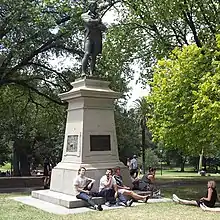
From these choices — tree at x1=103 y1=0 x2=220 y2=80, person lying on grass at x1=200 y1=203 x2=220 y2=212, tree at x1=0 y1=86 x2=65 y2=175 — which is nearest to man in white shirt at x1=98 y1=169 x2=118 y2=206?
person lying on grass at x1=200 y1=203 x2=220 y2=212

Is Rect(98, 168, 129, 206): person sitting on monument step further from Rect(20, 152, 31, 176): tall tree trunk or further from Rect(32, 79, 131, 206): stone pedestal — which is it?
Rect(20, 152, 31, 176): tall tree trunk

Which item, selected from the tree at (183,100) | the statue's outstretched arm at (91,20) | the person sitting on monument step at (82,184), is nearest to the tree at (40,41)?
the statue's outstretched arm at (91,20)

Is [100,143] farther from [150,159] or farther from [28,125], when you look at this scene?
[150,159]

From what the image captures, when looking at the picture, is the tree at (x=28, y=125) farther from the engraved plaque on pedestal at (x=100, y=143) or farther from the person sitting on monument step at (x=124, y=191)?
the person sitting on monument step at (x=124, y=191)

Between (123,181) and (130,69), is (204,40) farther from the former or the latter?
(123,181)

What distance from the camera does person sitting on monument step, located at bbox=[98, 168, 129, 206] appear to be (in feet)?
40.0

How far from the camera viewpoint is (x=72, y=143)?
1395 centimetres

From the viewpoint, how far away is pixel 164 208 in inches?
457

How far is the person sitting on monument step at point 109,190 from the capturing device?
12.2 metres

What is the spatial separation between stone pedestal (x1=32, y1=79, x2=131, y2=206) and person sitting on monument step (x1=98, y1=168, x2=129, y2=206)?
713 millimetres

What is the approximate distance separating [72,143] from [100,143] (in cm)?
101

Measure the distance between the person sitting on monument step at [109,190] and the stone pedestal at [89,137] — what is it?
713 millimetres

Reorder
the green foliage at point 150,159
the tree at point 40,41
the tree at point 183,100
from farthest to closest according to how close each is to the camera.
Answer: the green foliage at point 150,159, the tree at point 40,41, the tree at point 183,100

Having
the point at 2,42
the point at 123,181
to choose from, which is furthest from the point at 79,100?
the point at 2,42
